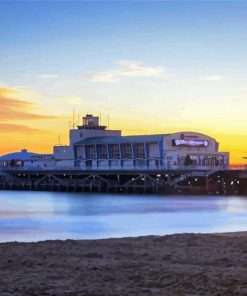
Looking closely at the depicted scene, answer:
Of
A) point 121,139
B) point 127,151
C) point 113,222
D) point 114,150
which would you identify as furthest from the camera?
point 114,150

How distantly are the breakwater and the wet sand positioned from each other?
252 ft

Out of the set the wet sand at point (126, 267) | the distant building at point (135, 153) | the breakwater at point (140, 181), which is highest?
the distant building at point (135, 153)

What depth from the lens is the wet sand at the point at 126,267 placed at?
10375 millimetres

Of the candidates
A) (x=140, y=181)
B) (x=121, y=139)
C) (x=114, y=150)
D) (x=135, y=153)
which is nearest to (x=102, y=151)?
(x=114, y=150)

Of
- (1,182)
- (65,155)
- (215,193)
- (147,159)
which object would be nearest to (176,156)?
(147,159)

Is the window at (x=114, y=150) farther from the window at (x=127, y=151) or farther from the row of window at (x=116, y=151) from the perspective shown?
the window at (x=127, y=151)

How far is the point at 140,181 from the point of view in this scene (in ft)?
336

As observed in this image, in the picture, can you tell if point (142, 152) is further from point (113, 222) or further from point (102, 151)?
point (113, 222)

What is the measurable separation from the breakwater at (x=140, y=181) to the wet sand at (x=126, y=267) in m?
76.7

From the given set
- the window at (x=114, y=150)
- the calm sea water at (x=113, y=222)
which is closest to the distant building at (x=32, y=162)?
the window at (x=114, y=150)

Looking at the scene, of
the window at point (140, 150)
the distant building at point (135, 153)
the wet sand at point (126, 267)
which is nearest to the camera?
the wet sand at point (126, 267)

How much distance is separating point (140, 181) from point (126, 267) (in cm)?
8969

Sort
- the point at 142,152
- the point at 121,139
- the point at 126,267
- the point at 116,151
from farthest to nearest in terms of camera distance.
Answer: the point at 116,151
the point at 121,139
the point at 142,152
the point at 126,267

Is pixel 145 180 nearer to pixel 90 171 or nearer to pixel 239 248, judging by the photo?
pixel 90 171
